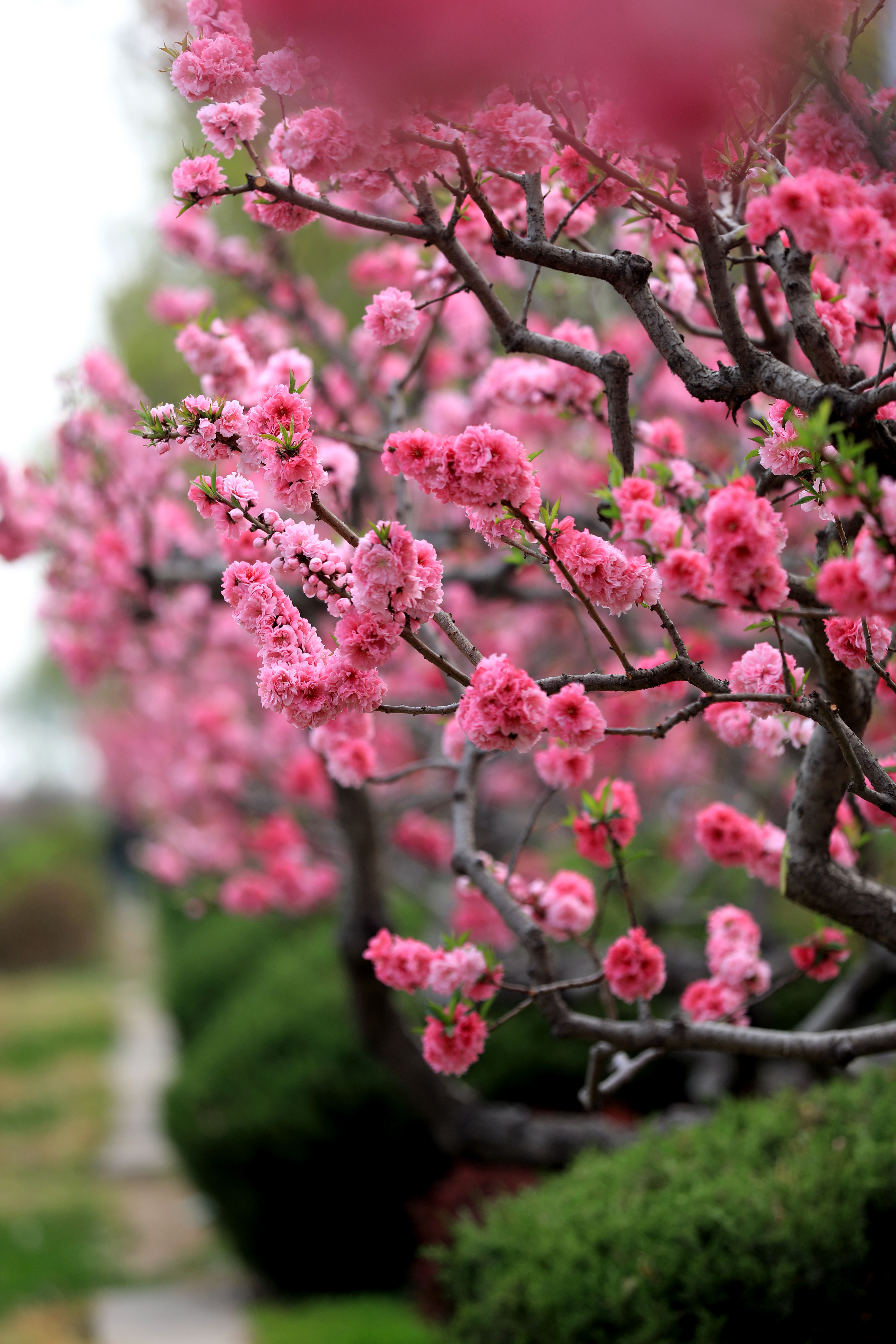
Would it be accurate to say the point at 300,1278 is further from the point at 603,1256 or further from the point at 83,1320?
the point at 603,1256

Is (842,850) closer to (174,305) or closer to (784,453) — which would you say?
(784,453)

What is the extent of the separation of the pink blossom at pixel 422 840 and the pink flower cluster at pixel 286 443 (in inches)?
195

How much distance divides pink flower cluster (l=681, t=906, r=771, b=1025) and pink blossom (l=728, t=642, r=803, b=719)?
3.51 feet

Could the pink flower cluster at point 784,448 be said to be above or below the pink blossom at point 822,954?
above

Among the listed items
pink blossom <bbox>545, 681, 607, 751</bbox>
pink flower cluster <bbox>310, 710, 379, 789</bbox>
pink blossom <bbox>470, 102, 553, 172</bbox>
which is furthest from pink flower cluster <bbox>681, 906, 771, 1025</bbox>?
pink blossom <bbox>470, 102, 553, 172</bbox>

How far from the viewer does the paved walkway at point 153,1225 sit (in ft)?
19.0

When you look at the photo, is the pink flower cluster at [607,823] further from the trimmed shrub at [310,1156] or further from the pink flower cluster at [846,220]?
the trimmed shrub at [310,1156]

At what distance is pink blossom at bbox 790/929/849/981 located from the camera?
9.20 feet

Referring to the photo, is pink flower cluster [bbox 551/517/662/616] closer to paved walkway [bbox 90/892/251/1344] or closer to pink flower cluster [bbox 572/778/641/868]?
pink flower cluster [bbox 572/778/641/868]

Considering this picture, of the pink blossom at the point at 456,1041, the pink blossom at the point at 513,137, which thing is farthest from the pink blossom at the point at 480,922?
the pink blossom at the point at 513,137

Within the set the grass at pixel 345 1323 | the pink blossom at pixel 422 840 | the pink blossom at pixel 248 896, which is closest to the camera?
the grass at pixel 345 1323

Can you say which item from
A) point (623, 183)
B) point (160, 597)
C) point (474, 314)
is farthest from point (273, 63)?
point (160, 597)

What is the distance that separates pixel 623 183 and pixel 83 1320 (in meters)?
6.46

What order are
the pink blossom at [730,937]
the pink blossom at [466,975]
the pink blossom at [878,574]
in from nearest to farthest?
1. the pink blossom at [878,574]
2. the pink blossom at [466,975]
3. the pink blossom at [730,937]
